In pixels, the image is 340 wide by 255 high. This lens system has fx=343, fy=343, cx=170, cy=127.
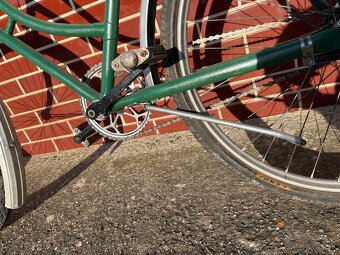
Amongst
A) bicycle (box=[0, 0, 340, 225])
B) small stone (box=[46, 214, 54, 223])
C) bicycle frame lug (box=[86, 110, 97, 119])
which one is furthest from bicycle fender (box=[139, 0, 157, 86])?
small stone (box=[46, 214, 54, 223])

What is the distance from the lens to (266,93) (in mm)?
1814

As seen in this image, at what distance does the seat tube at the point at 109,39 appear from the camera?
1.25 meters

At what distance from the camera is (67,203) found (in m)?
1.73

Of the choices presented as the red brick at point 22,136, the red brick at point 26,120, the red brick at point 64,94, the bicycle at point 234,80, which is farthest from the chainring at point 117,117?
the red brick at point 22,136

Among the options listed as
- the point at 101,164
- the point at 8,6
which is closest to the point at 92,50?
the point at 8,6

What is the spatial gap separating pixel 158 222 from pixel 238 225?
34 cm

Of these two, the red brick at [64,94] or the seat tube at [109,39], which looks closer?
the seat tube at [109,39]

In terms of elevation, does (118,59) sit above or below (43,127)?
above

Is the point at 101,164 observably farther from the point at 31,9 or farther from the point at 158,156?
the point at 31,9

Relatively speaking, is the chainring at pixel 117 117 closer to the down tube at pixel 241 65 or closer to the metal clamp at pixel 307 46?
the down tube at pixel 241 65

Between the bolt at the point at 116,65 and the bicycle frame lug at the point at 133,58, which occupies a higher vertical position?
the bicycle frame lug at the point at 133,58

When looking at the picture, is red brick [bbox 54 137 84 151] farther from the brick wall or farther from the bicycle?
the bicycle

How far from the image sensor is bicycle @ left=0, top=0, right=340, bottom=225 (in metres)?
1.16

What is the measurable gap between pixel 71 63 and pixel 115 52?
70 cm
